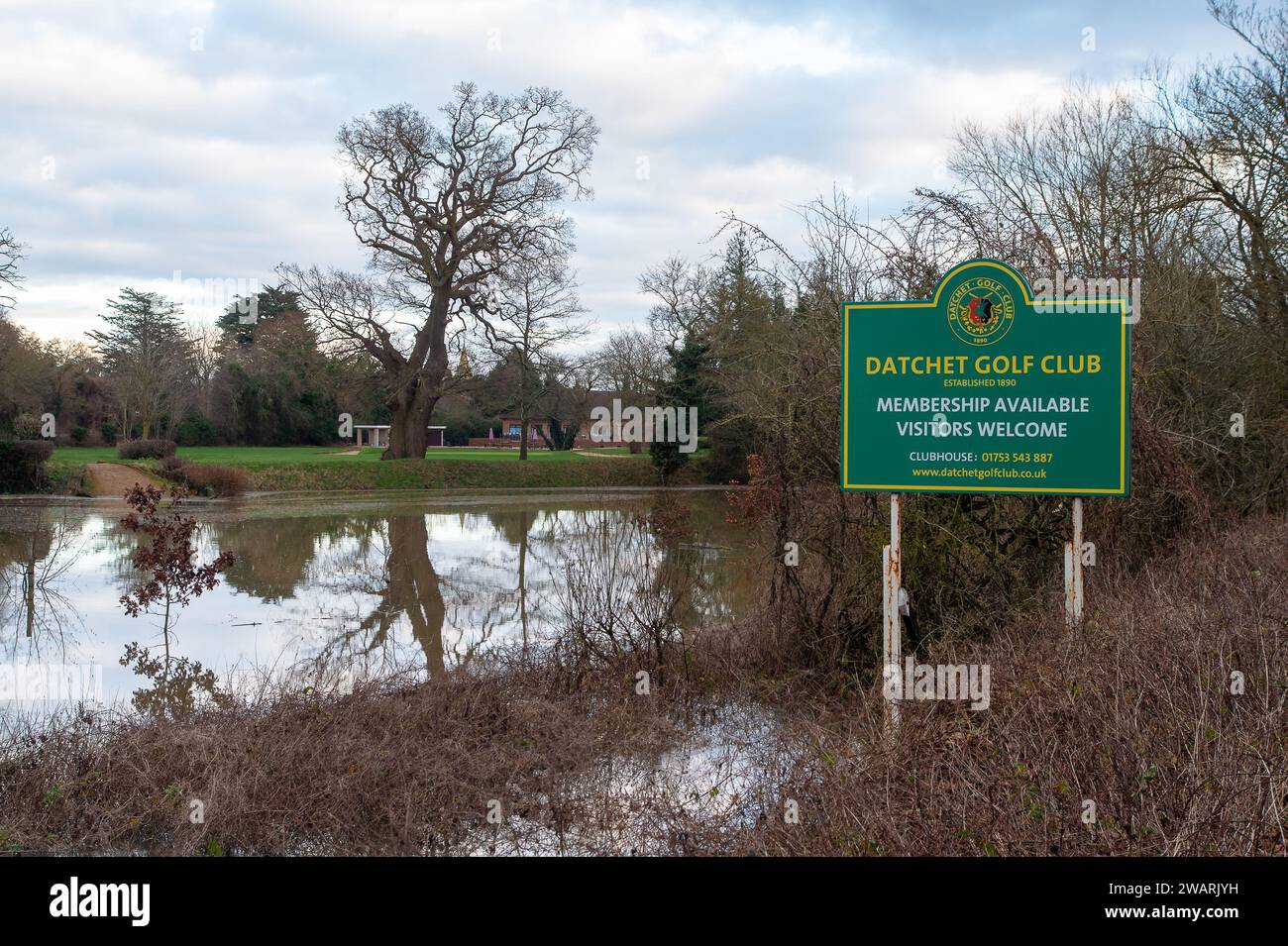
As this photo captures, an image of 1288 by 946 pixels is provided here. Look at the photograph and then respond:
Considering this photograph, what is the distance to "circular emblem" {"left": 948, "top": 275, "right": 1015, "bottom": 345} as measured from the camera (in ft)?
22.5

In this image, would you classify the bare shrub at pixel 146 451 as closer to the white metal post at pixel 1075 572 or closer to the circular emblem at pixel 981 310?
the circular emblem at pixel 981 310

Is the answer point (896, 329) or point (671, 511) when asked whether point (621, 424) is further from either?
point (896, 329)

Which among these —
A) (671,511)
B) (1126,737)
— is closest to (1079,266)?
(671,511)

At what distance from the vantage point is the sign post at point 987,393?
6.76 meters

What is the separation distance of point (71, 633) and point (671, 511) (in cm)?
802

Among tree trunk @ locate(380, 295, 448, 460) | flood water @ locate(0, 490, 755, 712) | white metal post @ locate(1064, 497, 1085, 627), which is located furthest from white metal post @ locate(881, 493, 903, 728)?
tree trunk @ locate(380, 295, 448, 460)

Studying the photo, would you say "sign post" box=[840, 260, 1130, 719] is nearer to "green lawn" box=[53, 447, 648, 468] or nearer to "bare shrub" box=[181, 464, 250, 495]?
"bare shrub" box=[181, 464, 250, 495]

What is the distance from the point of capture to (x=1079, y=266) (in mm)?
13516

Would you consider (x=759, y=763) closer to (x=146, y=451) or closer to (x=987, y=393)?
(x=987, y=393)

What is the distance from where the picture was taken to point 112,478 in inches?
1416

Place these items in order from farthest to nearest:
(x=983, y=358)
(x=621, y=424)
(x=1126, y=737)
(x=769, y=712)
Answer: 1. (x=621, y=424)
2. (x=769, y=712)
3. (x=983, y=358)
4. (x=1126, y=737)

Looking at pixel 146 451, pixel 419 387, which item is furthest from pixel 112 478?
pixel 419 387

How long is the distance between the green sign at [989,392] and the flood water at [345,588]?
3493mm

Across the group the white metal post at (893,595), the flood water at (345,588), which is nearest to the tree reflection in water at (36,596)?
the flood water at (345,588)
